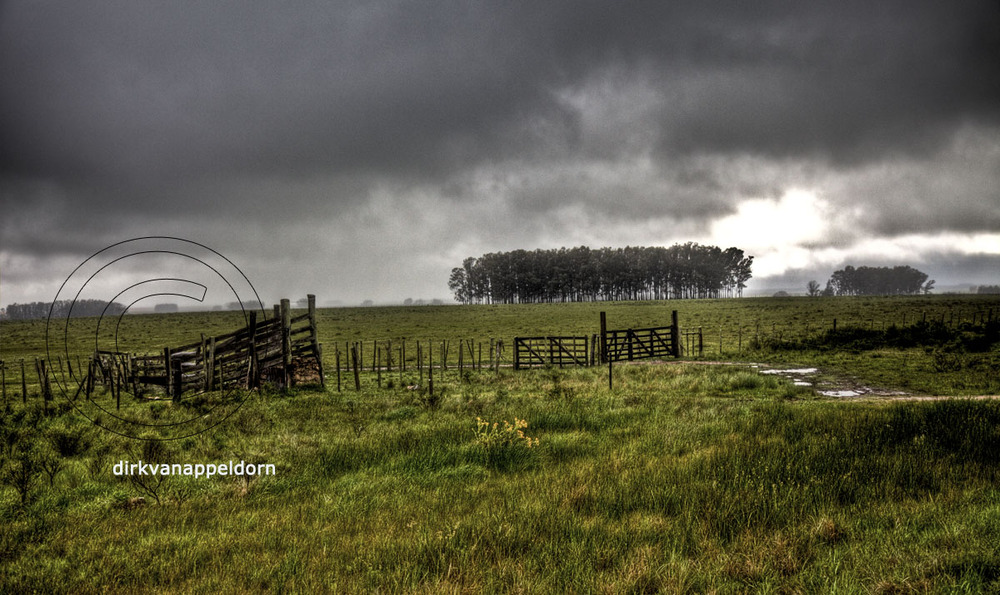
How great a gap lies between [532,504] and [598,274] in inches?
5686

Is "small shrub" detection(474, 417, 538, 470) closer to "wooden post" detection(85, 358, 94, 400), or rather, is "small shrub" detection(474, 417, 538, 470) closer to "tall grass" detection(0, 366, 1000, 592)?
"tall grass" detection(0, 366, 1000, 592)

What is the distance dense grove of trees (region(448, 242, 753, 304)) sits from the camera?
146 metres

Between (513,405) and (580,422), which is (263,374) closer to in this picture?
(513,405)

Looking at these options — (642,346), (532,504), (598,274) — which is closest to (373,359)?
(642,346)

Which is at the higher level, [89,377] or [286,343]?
[286,343]

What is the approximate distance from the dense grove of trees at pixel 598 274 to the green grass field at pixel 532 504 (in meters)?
133

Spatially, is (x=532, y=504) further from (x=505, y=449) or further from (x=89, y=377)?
(x=89, y=377)

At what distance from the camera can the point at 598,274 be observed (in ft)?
481

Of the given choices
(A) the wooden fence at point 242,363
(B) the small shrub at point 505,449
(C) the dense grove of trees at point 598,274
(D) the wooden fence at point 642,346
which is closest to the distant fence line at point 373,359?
(A) the wooden fence at point 242,363

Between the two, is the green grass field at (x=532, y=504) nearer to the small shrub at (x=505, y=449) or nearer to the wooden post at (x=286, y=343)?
the small shrub at (x=505, y=449)

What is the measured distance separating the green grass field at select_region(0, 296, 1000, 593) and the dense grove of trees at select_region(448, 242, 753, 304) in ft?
438

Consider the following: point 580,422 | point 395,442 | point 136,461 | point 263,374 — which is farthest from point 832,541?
point 263,374

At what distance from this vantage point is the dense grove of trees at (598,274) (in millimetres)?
145875

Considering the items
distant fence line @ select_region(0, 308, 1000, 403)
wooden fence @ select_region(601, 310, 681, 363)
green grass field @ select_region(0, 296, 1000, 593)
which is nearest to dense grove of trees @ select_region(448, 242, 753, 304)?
distant fence line @ select_region(0, 308, 1000, 403)
